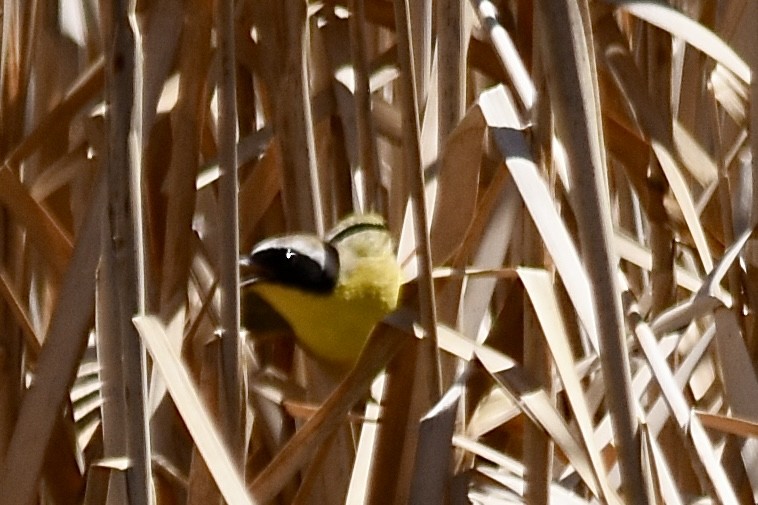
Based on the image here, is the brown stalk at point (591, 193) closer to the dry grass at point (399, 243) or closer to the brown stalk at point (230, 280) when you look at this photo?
the dry grass at point (399, 243)

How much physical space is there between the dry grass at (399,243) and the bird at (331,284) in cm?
2

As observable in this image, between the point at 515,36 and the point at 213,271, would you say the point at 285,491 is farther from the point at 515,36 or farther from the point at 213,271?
the point at 515,36

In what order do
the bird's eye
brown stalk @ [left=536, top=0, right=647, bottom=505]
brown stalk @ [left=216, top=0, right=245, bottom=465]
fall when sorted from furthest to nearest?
1. the bird's eye
2. brown stalk @ [left=216, top=0, right=245, bottom=465]
3. brown stalk @ [left=536, top=0, right=647, bottom=505]

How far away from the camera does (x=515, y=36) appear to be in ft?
3.42

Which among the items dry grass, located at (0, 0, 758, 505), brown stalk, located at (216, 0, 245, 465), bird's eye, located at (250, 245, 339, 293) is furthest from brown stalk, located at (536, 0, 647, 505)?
bird's eye, located at (250, 245, 339, 293)

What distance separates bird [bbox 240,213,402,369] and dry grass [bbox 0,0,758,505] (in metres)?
0.02

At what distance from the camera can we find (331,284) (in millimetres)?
1052

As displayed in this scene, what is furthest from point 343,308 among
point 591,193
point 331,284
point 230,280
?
point 591,193

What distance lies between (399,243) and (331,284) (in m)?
0.15

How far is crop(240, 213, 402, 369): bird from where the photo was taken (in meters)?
0.97

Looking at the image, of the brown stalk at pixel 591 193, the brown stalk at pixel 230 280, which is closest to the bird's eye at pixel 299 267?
the brown stalk at pixel 230 280

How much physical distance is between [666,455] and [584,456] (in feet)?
1.38

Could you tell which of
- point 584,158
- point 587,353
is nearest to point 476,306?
point 587,353

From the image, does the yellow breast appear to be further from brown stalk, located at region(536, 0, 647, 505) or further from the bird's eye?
brown stalk, located at region(536, 0, 647, 505)
